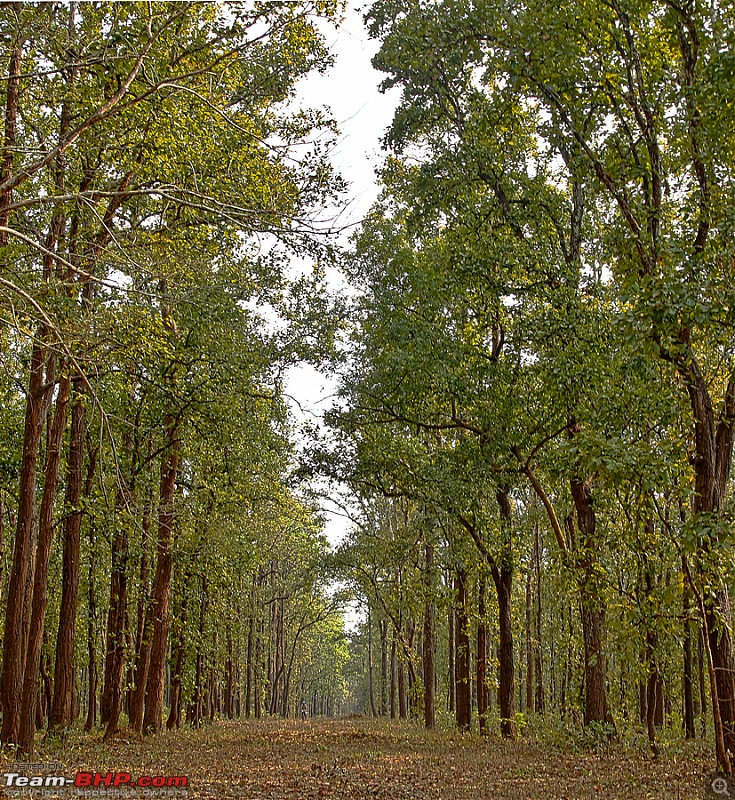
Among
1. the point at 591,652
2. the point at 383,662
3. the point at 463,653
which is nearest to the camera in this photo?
the point at 591,652

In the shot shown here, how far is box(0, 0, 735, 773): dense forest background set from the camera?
880cm

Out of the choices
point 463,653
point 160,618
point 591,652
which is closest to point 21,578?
point 160,618

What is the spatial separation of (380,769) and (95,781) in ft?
17.4

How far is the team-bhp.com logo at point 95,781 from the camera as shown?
995 cm

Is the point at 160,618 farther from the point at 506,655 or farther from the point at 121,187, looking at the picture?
the point at 121,187

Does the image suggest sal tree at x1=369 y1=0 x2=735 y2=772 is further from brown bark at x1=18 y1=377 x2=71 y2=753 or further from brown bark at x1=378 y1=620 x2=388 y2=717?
brown bark at x1=378 y1=620 x2=388 y2=717

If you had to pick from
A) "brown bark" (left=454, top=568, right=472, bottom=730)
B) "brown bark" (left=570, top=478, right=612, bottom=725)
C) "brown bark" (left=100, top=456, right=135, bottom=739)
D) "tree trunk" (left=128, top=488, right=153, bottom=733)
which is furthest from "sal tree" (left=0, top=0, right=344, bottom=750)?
"brown bark" (left=454, top=568, right=472, bottom=730)

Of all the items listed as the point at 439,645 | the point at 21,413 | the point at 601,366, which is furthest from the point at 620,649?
the point at 439,645

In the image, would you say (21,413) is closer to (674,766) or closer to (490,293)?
(490,293)

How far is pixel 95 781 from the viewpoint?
1041 centimetres

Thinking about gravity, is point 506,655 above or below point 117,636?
below

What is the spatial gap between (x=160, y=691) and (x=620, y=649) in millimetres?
13708

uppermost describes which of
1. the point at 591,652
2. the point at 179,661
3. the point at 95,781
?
the point at 591,652

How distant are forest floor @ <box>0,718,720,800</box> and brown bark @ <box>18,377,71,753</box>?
0.68 m
